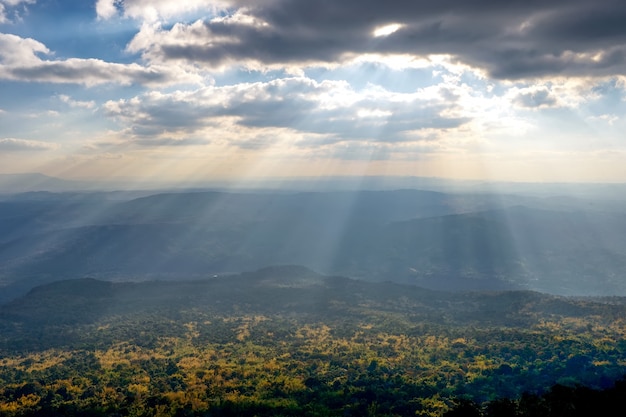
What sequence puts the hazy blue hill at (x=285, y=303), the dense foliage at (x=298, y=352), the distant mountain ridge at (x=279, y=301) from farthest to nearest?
the distant mountain ridge at (x=279, y=301) < the hazy blue hill at (x=285, y=303) < the dense foliage at (x=298, y=352)

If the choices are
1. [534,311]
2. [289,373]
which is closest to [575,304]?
[534,311]

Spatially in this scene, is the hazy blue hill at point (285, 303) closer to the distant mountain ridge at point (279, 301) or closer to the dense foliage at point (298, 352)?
the distant mountain ridge at point (279, 301)

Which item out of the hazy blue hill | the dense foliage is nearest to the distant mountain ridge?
the hazy blue hill

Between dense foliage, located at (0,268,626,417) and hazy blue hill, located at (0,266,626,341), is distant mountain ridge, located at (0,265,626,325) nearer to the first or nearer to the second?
hazy blue hill, located at (0,266,626,341)

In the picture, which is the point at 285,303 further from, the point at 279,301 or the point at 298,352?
the point at 298,352

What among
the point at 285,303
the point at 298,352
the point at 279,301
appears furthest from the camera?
the point at 279,301

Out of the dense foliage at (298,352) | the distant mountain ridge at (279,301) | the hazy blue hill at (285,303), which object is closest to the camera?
the dense foliage at (298,352)

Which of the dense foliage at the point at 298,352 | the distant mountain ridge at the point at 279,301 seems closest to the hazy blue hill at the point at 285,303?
the distant mountain ridge at the point at 279,301

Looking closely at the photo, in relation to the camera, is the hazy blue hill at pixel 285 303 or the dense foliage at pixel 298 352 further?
the hazy blue hill at pixel 285 303

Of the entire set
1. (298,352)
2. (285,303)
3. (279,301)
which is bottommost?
(285,303)

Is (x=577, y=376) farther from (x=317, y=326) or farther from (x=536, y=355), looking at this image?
(x=317, y=326)

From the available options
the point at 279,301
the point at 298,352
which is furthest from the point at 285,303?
the point at 298,352
